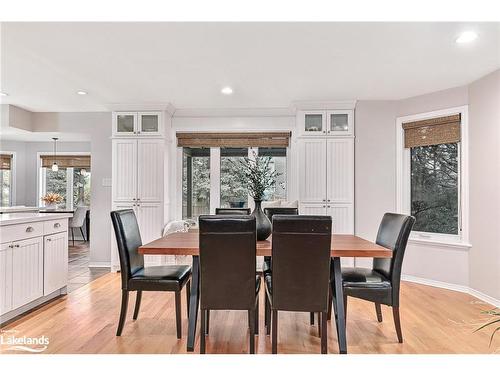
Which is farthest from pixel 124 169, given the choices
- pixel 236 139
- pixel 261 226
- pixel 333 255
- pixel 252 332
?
pixel 333 255

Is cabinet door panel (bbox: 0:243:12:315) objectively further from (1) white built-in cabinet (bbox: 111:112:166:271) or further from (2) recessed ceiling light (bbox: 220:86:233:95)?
(2) recessed ceiling light (bbox: 220:86:233:95)

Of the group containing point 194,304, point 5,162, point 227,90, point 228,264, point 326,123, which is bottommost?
point 194,304

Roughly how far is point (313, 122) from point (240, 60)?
1.74m

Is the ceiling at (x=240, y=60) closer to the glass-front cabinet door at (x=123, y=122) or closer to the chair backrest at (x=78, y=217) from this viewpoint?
the glass-front cabinet door at (x=123, y=122)

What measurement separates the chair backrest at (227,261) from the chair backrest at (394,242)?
42.2 inches

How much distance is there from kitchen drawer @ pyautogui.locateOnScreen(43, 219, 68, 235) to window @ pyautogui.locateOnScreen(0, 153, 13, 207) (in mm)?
4715

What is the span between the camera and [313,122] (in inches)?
179

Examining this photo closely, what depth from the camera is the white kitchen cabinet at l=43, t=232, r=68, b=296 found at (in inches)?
128

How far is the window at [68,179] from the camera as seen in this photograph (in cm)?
755

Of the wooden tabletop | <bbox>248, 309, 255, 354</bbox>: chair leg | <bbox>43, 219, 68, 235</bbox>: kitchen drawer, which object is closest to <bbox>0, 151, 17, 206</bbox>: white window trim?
<bbox>43, 219, 68, 235</bbox>: kitchen drawer

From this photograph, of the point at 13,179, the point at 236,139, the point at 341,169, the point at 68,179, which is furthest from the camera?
the point at 68,179

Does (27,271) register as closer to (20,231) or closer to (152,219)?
(20,231)

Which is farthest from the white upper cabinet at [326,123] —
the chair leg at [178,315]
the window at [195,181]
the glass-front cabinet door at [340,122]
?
the chair leg at [178,315]
